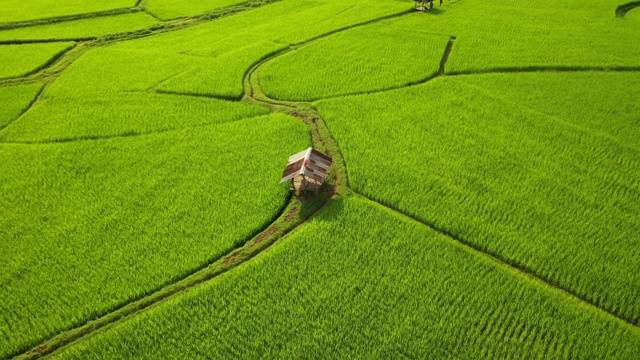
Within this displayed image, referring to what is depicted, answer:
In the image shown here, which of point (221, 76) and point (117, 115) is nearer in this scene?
point (117, 115)

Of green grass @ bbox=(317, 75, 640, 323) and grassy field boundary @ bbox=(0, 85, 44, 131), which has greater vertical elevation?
grassy field boundary @ bbox=(0, 85, 44, 131)

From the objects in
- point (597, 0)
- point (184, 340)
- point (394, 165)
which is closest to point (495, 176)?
point (394, 165)

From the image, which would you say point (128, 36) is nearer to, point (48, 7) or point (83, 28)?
point (83, 28)

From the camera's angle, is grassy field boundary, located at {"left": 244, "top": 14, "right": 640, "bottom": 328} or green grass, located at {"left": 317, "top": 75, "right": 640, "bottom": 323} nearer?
grassy field boundary, located at {"left": 244, "top": 14, "right": 640, "bottom": 328}

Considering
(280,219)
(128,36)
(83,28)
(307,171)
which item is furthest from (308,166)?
(83,28)

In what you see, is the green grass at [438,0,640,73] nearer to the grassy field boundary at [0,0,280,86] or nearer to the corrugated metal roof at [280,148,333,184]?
the corrugated metal roof at [280,148,333,184]

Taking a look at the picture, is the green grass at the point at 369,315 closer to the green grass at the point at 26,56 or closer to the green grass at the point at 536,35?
the green grass at the point at 536,35

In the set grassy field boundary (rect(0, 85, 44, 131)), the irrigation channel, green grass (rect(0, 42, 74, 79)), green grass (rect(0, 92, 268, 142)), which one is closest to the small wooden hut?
the irrigation channel
